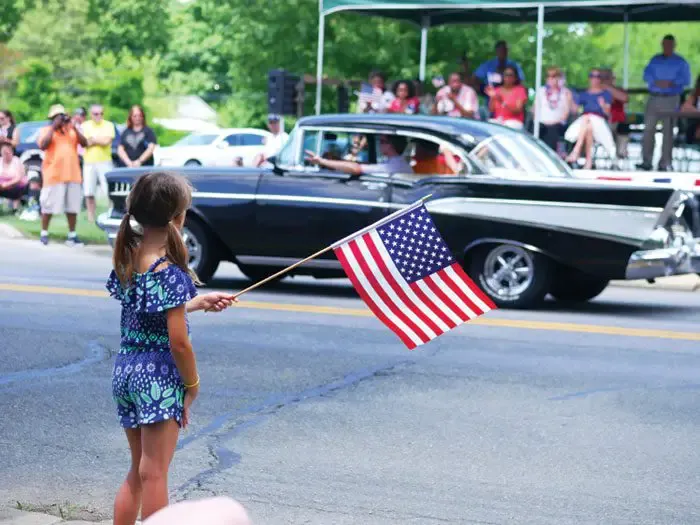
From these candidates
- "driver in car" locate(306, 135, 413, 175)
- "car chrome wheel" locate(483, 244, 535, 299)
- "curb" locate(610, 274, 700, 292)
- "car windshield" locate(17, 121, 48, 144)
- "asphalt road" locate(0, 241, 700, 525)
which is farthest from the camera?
"car windshield" locate(17, 121, 48, 144)

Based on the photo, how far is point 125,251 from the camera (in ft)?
15.3

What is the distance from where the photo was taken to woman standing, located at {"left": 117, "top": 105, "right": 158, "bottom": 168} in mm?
19875

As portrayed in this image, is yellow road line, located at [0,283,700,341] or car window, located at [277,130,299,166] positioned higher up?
car window, located at [277,130,299,166]

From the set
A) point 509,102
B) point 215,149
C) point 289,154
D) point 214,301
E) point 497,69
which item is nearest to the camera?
point 214,301

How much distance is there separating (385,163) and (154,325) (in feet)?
29.6

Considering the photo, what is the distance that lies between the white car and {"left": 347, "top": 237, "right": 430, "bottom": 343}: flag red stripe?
3045 centimetres

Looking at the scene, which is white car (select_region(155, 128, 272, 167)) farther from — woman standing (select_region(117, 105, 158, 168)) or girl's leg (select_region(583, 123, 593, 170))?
girl's leg (select_region(583, 123, 593, 170))

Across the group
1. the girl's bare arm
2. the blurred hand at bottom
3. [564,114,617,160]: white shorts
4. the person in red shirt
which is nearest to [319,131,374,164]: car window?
[564,114,617,160]: white shorts

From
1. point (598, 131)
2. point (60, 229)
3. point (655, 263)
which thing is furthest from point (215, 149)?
point (655, 263)

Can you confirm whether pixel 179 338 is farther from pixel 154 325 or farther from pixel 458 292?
pixel 458 292

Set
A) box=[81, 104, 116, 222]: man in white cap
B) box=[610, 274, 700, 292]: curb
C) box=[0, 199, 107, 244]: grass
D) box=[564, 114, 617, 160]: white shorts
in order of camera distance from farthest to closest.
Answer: box=[81, 104, 116, 222]: man in white cap < box=[0, 199, 107, 244]: grass < box=[564, 114, 617, 160]: white shorts < box=[610, 274, 700, 292]: curb

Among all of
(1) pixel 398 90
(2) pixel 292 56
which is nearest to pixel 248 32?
(2) pixel 292 56

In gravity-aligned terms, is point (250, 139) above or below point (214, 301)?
below

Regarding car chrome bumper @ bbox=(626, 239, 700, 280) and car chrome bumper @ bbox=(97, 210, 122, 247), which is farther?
car chrome bumper @ bbox=(97, 210, 122, 247)
